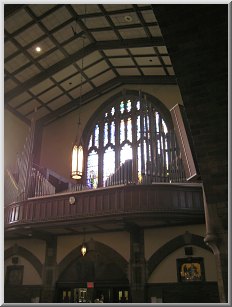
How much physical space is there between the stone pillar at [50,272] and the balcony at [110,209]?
3.54ft

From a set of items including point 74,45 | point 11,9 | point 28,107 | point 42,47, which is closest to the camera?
point 11,9

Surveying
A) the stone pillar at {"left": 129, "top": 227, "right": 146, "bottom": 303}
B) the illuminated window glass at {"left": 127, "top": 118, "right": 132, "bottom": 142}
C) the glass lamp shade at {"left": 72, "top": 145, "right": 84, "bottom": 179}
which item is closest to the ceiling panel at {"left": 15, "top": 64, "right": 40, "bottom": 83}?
the illuminated window glass at {"left": 127, "top": 118, "right": 132, "bottom": 142}

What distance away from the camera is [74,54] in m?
12.7

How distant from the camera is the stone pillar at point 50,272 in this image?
12086mm

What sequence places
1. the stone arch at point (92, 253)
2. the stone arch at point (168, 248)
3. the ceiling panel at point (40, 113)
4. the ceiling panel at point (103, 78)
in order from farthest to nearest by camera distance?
the ceiling panel at point (40, 113)
the ceiling panel at point (103, 78)
the stone arch at point (92, 253)
the stone arch at point (168, 248)

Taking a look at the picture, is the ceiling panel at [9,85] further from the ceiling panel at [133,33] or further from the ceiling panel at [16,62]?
the ceiling panel at [133,33]

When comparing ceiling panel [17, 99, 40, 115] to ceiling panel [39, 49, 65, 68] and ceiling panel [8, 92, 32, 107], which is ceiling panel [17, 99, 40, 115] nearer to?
Answer: ceiling panel [8, 92, 32, 107]

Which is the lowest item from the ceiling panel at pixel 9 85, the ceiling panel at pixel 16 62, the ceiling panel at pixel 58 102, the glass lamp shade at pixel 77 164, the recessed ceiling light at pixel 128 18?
the glass lamp shade at pixel 77 164

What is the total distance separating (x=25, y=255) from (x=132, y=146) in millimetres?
5857

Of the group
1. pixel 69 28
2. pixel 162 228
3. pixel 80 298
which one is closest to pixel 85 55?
pixel 69 28

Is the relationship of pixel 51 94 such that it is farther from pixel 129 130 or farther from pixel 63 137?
pixel 129 130

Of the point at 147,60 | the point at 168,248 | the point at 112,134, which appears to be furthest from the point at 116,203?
the point at 147,60

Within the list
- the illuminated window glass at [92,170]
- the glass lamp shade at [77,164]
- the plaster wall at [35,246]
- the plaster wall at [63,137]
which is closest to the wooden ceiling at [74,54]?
the plaster wall at [63,137]

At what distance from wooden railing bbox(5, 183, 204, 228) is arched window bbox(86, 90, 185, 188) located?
14.9 inches
